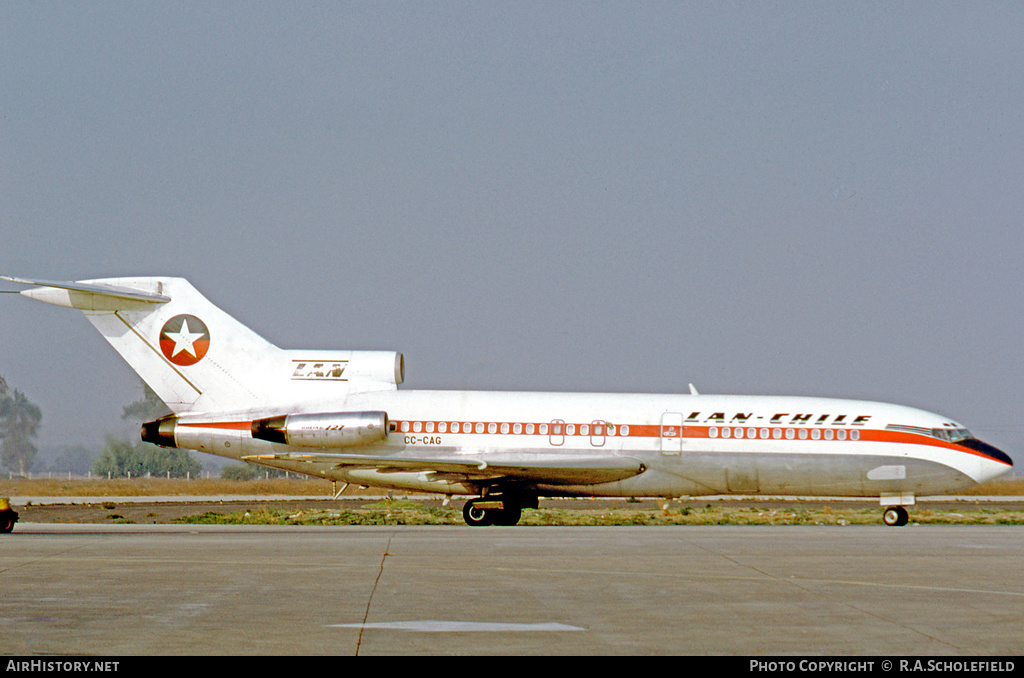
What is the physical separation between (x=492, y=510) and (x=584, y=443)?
2.92 meters

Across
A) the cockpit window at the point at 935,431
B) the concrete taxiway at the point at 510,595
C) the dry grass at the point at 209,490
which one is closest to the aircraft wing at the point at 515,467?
the concrete taxiway at the point at 510,595

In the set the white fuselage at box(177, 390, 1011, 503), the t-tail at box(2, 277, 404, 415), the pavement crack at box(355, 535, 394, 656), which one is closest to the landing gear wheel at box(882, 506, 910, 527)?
the white fuselage at box(177, 390, 1011, 503)

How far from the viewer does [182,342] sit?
95.8 ft

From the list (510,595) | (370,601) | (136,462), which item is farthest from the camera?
(136,462)

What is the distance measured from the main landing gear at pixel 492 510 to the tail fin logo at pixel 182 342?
851cm

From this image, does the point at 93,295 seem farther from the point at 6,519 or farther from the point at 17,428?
the point at 17,428

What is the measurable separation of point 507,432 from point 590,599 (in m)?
15.7

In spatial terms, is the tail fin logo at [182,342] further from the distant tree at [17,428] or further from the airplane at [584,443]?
the distant tree at [17,428]

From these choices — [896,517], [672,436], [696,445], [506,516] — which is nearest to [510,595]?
[506,516]

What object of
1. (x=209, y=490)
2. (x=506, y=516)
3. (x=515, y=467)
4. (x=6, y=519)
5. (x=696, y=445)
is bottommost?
(x=209, y=490)

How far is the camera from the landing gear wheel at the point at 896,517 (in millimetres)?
27312

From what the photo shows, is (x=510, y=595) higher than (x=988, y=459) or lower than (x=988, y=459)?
lower

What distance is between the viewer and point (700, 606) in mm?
11141
